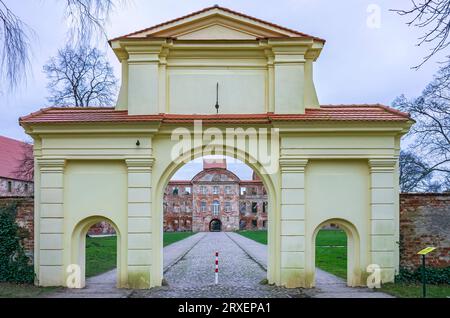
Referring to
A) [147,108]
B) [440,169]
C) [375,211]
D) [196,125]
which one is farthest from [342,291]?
[440,169]

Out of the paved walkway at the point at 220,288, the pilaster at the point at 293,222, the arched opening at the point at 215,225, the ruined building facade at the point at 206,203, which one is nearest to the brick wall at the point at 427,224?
the paved walkway at the point at 220,288

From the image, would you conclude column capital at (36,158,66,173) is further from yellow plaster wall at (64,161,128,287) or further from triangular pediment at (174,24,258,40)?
triangular pediment at (174,24,258,40)

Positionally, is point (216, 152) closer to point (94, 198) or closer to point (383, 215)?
point (94, 198)

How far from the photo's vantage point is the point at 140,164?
13242mm

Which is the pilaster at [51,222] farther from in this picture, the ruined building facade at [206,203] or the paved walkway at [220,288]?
the ruined building facade at [206,203]

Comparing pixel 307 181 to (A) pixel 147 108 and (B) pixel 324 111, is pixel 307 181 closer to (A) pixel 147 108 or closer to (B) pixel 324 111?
(B) pixel 324 111

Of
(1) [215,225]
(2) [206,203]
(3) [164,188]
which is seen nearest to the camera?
(3) [164,188]

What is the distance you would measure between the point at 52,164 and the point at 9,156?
48163 mm

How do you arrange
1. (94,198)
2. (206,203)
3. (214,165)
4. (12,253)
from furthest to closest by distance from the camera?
(214,165) → (206,203) → (12,253) → (94,198)

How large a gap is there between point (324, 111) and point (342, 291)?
478 centimetres

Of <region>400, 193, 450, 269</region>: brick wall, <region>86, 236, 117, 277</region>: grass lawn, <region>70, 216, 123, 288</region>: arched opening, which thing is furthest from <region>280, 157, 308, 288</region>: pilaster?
<region>86, 236, 117, 277</region>: grass lawn

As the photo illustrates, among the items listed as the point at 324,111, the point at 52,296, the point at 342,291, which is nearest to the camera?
the point at 52,296

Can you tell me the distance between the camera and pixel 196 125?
13289mm

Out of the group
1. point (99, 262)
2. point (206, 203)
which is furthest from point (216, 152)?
point (206, 203)
